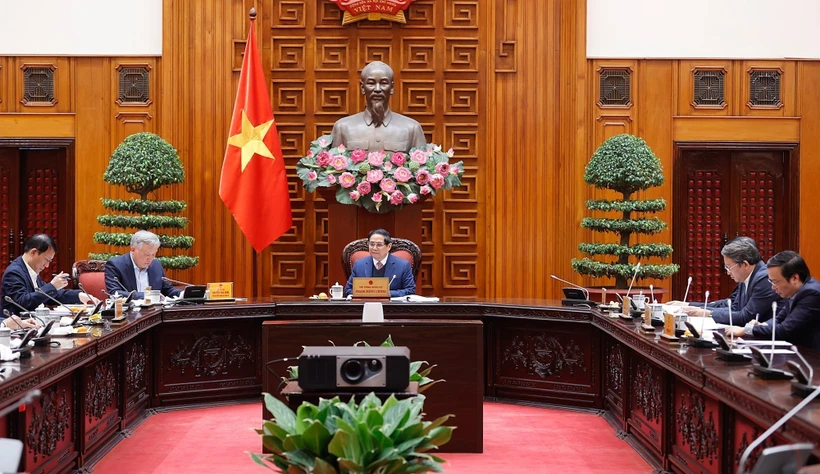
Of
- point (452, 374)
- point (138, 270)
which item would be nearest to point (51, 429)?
point (452, 374)

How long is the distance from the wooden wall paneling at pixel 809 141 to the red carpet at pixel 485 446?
362 cm

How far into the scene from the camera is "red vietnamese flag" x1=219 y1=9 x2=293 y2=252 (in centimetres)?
738

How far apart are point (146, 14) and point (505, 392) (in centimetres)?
471

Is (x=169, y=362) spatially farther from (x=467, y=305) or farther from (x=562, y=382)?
(x=562, y=382)

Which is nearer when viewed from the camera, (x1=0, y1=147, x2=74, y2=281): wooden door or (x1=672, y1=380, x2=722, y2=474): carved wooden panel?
(x1=672, y1=380, x2=722, y2=474): carved wooden panel

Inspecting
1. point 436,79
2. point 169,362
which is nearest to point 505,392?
point 169,362

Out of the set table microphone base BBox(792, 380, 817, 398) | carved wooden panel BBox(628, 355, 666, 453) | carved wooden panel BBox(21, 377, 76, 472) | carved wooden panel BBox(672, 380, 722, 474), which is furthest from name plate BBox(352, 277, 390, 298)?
table microphone base BBox(792, 380, 817, 398)

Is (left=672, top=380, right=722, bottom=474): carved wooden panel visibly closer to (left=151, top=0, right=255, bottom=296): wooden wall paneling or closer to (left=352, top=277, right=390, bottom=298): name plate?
(left=352, top=277, right=390, bottom=298): name plate

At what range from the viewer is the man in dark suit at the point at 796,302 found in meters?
4.10

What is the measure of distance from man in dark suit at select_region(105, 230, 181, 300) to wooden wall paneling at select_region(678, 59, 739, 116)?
4.70 metres

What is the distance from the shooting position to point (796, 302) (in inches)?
164

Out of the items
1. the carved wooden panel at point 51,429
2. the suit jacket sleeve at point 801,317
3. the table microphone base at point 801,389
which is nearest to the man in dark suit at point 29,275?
the carved wooden panel at point 51,429

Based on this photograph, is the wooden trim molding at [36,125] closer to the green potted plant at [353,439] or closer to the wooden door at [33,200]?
the wooden door at [33,200]

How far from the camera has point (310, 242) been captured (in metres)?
8.13
